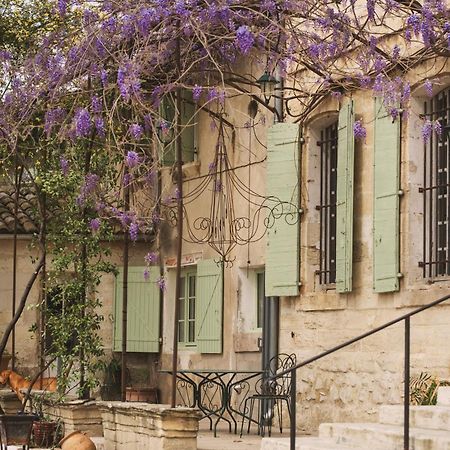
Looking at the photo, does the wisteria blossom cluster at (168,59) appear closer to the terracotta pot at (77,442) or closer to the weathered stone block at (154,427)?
the weathered stone block at (154,427)

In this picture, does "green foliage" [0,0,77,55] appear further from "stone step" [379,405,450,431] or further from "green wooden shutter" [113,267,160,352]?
"stone step" [379,405,450,431]

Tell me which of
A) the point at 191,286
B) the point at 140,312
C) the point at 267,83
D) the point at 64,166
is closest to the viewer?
the point at 64,166

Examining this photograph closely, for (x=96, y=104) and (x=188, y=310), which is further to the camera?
(x=188, y=310)

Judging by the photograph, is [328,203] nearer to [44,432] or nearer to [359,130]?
[359,130]

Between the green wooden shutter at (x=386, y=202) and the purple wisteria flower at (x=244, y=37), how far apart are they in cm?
155

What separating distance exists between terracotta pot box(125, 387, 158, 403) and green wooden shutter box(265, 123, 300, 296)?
345 cm

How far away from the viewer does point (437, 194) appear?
1227 centimetres

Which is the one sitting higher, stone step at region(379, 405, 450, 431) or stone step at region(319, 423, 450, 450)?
stone step at region(379, 405, 450, 431)

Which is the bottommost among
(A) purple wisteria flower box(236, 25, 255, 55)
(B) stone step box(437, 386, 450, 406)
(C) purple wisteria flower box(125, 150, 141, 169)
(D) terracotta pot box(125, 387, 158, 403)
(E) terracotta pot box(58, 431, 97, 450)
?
(E) terracotta pot box(58, 431, 97, 450)

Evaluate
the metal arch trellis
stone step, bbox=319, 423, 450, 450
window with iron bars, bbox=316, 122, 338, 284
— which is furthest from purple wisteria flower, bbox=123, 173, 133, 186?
stone step, bbox=319, 423, 450, 450

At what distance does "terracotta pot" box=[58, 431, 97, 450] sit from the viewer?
38.6 feet

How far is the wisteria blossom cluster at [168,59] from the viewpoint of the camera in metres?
11.7

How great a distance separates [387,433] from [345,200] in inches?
156

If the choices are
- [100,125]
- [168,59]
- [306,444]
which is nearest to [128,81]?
[100,125]
